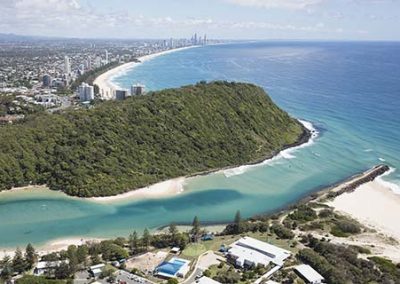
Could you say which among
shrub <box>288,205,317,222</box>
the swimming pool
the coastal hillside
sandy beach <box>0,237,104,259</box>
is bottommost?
sandy beach <box>0,237,104,259</box>

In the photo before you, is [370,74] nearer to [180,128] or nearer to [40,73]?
[180,128]

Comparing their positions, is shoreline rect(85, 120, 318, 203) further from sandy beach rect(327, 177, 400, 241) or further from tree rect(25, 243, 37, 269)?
tree rect(25, 243, 37, 269)

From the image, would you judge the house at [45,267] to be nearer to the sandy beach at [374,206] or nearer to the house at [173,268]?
the house at [173,268]

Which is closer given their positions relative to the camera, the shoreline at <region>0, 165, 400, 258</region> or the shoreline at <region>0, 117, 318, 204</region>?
the shoreline at <region>0, 165, 400, 258</region>

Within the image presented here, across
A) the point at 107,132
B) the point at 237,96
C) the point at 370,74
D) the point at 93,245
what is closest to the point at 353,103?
the point at 237,96

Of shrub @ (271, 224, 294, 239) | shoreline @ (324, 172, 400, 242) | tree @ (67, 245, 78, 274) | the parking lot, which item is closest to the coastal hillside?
tree @ (67, 245, 78, 274)

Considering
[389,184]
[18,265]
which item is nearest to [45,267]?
[18,265]
